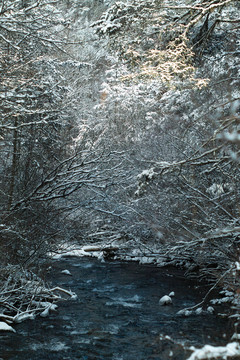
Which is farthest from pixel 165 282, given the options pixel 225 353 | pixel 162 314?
pixel 225 353

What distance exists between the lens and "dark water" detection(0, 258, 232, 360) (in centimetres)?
663

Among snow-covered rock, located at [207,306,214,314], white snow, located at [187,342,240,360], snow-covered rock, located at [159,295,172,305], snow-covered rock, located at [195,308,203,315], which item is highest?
white snow, located at [187,342,240,360]

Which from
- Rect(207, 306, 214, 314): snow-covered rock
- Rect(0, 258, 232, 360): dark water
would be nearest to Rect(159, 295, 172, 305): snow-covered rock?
Rect(0, 258, 232, 360): dark water

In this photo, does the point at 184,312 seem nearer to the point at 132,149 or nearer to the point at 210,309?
the point at 210,309

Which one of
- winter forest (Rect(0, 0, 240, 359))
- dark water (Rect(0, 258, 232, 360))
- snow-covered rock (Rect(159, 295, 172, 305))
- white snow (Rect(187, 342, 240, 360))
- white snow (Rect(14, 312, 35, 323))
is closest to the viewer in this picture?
white snow (Rect(187, 342, 240, 360))

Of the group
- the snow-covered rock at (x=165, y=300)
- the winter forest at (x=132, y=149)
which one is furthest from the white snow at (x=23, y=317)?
the snow-covered rock at (x=165, y=300)

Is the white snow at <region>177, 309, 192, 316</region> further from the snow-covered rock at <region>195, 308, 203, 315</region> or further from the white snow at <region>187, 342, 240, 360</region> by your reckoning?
the white snow at <region>187, 342, 240, 360</region>

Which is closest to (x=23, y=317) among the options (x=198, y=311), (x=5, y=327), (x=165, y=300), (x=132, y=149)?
(x=5, y=327)

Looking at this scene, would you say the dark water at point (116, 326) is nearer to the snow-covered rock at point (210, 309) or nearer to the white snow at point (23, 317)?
the white snow at point (23, 317)

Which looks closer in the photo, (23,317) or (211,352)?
(211,352)

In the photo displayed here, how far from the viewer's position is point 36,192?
8.91 metres

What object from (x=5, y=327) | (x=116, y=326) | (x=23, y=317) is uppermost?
(x=5, y=327)

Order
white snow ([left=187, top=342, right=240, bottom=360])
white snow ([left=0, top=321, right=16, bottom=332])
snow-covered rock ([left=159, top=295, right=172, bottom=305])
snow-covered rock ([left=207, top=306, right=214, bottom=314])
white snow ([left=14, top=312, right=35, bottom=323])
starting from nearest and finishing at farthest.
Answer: white snow ([left=187, top=342, right=240, bottom=360]), white snow ([left=0, top=321, right=16, bottom=332]), white snow ([left=14, top=312, right=35, bottom=323]), snow-covered rock ([left=207, top=306, right=214, bottom=314]), snow-covered rock ([left=159, top=295, right=172, bottom=305])

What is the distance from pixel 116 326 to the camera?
317 inches
